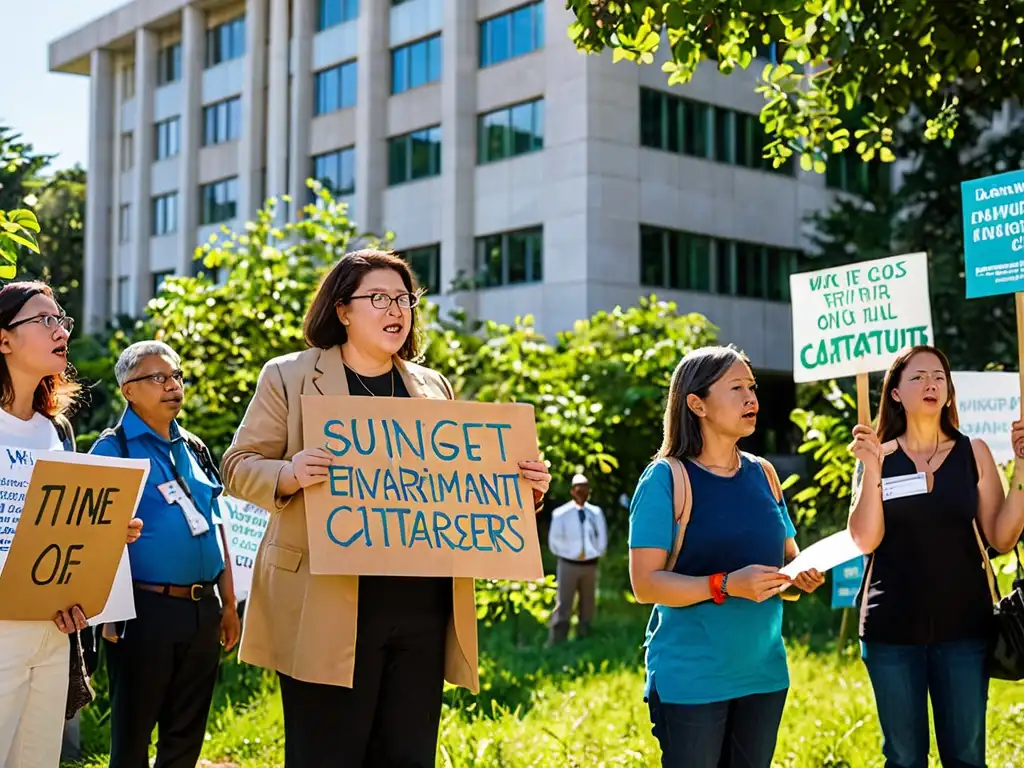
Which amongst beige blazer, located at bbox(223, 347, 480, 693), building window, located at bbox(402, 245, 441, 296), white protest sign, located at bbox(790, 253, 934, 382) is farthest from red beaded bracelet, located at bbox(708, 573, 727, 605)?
building window, located at bbox(402, 245, 441, 296)

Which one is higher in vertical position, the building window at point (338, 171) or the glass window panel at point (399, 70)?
the glass window panel at point (399, 70)

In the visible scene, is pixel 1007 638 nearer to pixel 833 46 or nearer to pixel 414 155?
pixel 833 46

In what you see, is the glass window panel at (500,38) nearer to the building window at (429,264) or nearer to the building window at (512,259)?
the building window at (512,259)

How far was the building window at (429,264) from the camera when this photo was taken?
30797mm

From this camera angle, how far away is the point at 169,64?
137 ft

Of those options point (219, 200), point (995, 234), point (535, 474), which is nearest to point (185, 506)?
point (535, 474)

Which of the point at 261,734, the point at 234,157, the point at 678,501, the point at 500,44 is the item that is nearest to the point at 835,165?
the point at 500,44

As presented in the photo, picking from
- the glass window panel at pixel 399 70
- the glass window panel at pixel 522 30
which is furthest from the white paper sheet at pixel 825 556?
the glass window panel at pixel 399 70

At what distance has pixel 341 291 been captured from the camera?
3912mm

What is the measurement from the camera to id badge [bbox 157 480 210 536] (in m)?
4.98

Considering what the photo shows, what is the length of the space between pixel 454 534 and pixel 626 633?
9894 millimetres

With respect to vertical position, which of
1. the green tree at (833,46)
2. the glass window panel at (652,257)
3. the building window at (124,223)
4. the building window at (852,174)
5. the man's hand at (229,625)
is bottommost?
the man's hand at (229,625)

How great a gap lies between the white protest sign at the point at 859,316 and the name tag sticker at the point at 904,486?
0.45 metres

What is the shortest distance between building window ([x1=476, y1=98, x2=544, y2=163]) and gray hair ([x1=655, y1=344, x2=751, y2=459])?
24671 mm
